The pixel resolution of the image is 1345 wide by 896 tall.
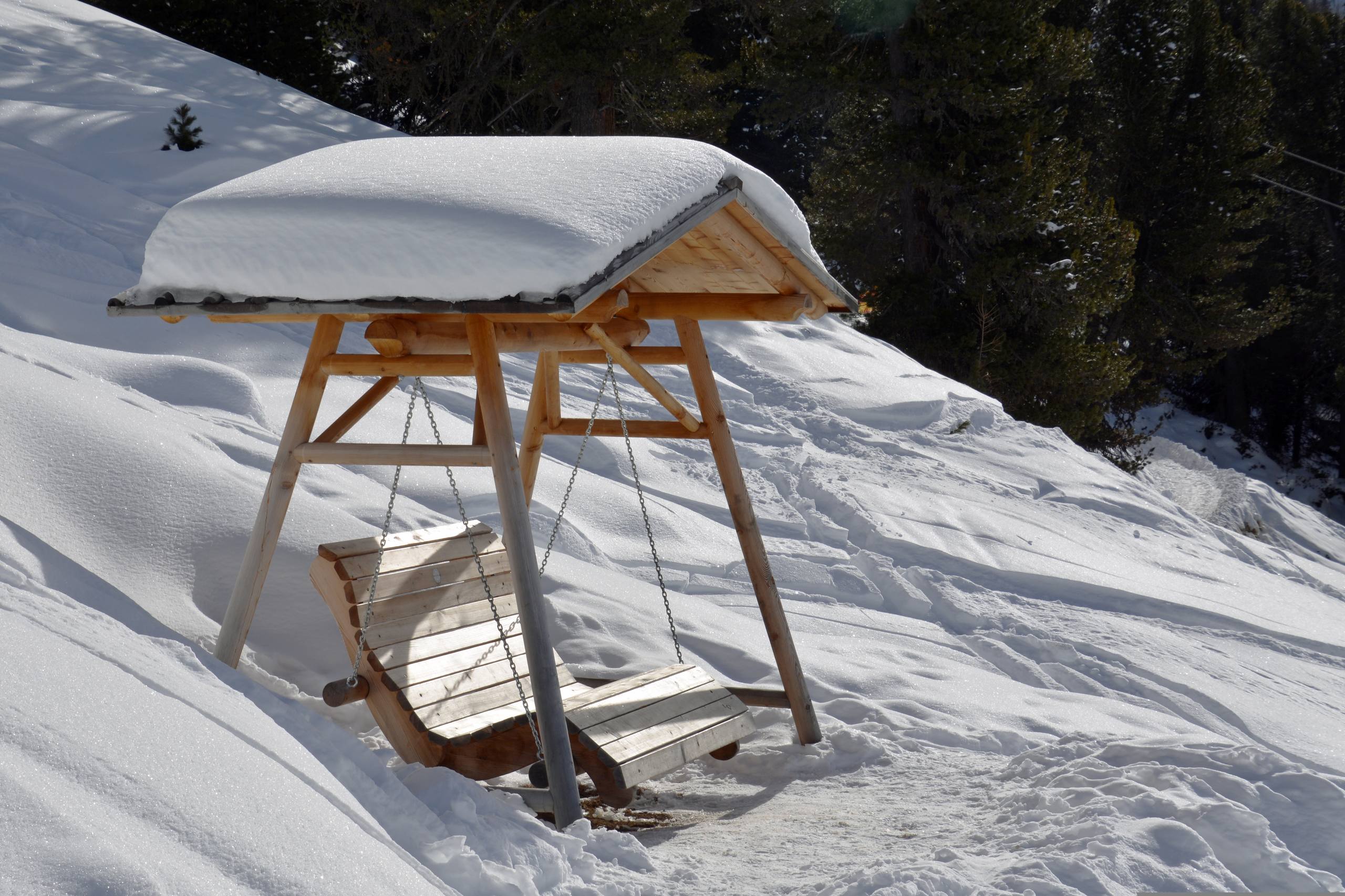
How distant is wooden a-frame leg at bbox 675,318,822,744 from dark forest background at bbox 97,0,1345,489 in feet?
29.3

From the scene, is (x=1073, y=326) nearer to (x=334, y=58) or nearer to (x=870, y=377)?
(x=870, y=377)

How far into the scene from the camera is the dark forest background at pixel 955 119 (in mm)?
12336

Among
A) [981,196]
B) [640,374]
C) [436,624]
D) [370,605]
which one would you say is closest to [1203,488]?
[981,196]

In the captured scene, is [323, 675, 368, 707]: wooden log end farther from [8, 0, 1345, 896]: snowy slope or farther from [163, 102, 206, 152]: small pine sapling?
[163, 102, 206, 152]: small pine sapling

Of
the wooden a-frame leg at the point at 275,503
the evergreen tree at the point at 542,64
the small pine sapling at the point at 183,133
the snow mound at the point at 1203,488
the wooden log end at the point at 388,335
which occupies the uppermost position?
the evergreen tree at the point at 542,64

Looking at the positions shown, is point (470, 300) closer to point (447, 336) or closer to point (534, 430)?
point (447, 336)

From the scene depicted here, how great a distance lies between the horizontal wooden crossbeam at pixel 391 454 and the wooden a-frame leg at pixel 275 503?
1.9 inches

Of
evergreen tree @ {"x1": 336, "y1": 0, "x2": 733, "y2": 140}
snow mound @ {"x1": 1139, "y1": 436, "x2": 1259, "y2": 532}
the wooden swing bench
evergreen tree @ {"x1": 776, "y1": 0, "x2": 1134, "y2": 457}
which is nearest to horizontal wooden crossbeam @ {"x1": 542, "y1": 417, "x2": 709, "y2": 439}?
the wooden swing bench

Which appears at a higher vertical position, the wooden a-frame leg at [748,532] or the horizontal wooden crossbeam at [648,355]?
the horizontal wooden crossbeam at [648,355]

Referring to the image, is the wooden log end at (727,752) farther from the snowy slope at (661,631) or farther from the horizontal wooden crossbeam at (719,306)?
the horizontal wooden crossbeam at (719,306)

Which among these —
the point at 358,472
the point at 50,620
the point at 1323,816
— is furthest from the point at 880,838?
the point at 358,472

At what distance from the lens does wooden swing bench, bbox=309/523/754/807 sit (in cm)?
313

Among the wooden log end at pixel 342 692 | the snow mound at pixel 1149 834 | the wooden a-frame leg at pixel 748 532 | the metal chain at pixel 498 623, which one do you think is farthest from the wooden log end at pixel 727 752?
the wooden log end at pixel 342 692

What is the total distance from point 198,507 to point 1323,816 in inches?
138
